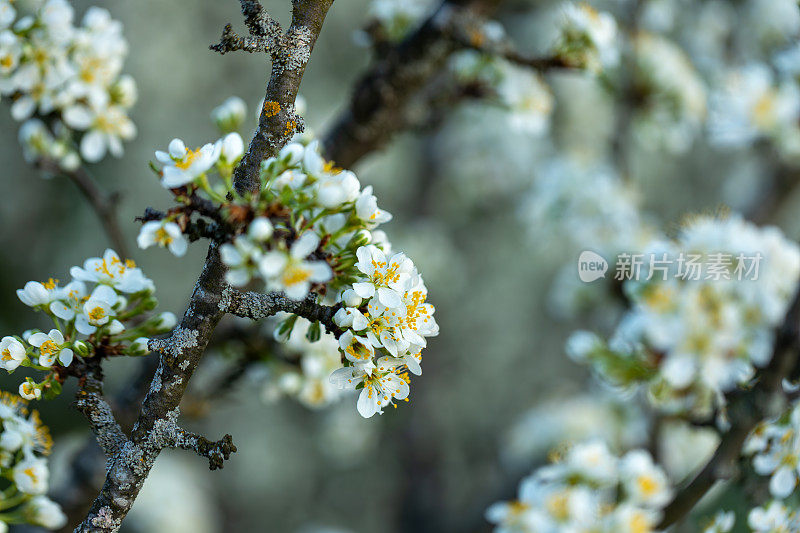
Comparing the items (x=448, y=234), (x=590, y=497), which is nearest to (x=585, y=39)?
(x=590, y=497)

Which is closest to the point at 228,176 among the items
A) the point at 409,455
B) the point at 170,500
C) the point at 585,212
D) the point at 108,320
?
the point at 108,320

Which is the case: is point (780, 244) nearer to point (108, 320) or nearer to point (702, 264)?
point (702, 264)

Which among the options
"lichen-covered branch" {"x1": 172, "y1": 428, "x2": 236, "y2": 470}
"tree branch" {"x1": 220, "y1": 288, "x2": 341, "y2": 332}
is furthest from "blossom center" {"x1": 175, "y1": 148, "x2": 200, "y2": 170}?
"lichen-covered branch" {"x1": 172, "y1": 428, "x2": 236, "y2": 470}

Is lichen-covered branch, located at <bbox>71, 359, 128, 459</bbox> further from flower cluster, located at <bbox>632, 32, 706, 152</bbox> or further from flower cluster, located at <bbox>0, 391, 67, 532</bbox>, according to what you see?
flower cluster, located at <bbox>632, 32, 706, 152</bbox>
